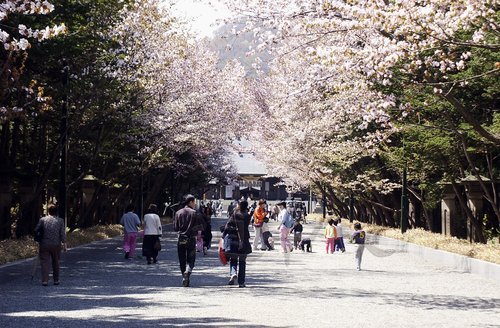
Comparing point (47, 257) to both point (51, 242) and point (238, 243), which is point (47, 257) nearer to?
point (51, 242)

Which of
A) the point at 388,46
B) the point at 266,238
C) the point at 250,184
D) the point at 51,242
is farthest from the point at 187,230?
the point at 250,184

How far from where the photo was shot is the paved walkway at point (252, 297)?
11.5 meters

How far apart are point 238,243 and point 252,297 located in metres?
2.40

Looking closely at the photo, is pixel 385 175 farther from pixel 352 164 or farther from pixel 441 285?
pixel 441 285

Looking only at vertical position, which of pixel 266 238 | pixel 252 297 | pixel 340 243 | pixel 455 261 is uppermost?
pixel 266 238

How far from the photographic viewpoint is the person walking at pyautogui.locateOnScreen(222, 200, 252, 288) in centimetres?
1661

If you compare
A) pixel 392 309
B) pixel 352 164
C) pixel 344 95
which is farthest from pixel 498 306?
pixel 352 164

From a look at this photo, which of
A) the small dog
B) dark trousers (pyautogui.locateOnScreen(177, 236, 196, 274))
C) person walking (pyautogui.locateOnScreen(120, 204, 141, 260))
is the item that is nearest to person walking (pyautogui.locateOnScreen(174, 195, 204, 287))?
dark trousers (pyautogui.locateOnScreen(177, 236, 196, 274))

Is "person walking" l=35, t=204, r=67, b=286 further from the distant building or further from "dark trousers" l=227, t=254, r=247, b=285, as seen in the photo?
the distant building

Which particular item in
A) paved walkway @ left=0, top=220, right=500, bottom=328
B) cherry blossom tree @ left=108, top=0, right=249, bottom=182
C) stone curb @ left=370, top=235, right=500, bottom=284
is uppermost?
cherry blossom tree @ left=108, top=0, right=249, bottom=182

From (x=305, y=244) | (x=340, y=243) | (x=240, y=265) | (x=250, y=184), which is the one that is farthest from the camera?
(x=250, y=184)

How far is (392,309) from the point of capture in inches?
513

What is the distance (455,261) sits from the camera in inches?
898

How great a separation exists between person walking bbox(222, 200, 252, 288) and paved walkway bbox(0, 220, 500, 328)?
37 cm
